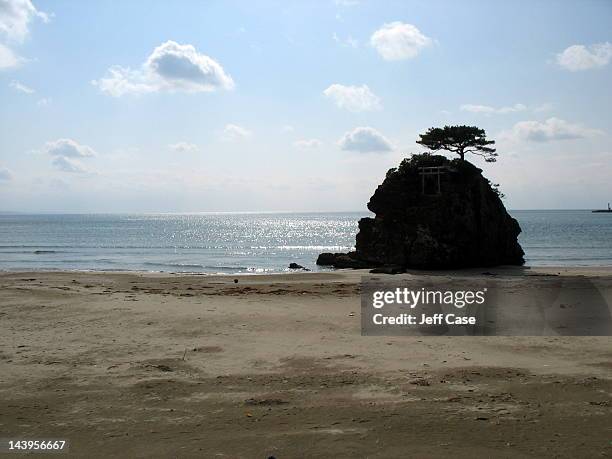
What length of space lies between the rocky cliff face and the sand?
20962 mm

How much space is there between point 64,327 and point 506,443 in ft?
32.3

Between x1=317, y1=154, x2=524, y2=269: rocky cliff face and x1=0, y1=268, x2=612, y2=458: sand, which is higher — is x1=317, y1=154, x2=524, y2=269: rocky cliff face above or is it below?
above

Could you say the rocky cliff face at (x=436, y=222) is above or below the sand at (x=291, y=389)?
above

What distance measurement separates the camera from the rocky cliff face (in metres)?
32.1

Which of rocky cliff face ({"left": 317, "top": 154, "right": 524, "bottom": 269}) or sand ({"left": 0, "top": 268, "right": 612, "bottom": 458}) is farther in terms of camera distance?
rocky cliff face ({"left": 317, "top": 154, "right": 524, "bottom": 269})

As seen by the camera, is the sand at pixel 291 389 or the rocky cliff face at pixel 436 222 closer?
the sand at pixel 291 389

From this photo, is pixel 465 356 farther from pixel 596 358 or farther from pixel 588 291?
pixel 588 291

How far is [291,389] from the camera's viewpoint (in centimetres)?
705

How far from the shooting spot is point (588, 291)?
1727cm

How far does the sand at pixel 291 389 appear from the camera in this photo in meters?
5.29

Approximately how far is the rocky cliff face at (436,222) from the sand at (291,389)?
20962mm

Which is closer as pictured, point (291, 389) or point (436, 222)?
point (291, 389)

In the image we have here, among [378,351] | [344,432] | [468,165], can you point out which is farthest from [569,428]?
[468,165]

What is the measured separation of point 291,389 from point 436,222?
88.1 ft
